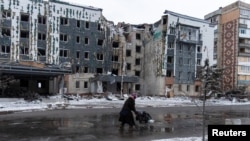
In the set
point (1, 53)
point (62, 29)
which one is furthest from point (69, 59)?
point (1, 53)

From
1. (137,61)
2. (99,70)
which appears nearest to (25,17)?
(99,70)

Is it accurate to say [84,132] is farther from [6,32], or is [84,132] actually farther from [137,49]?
[137,49]

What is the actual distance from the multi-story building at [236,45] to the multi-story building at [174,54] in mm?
13594

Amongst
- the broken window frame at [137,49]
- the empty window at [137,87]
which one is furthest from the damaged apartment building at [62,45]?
the broken window frame at [137,49]

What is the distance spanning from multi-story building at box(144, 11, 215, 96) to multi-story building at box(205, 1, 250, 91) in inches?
535

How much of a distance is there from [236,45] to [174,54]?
70.1 ft

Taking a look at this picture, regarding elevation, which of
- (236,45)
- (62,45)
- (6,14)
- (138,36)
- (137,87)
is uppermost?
(6,14)

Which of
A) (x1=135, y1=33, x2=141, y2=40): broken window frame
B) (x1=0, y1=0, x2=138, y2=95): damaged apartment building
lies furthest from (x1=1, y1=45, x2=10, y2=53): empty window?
(x1=135, y1=33, x2=141, y2=40): broken window frame

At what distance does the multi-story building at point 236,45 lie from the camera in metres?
80.9

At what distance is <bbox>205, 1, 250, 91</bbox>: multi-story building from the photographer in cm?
8088

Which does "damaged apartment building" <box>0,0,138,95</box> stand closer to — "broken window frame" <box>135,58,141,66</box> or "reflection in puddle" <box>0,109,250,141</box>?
"broken window frame" <box>135,58,141,66</box>

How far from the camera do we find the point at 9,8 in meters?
53.6

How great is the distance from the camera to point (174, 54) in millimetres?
67188

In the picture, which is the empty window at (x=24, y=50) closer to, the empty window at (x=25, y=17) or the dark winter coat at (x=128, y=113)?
the empty window at (x=25, y=17)
